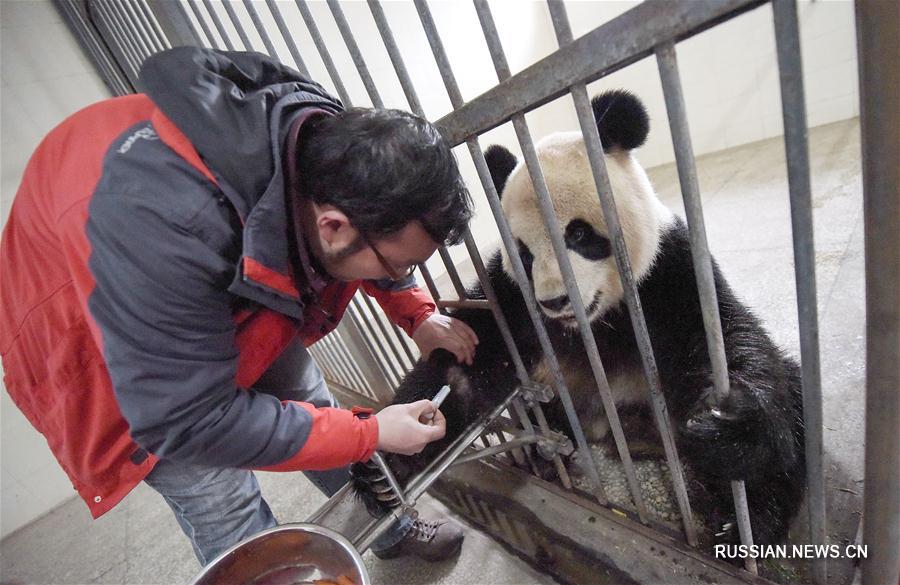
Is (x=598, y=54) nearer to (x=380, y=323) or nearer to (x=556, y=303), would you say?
(x=556, y=303)

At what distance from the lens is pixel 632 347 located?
1579 millimetres

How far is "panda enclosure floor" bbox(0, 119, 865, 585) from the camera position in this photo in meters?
1.58

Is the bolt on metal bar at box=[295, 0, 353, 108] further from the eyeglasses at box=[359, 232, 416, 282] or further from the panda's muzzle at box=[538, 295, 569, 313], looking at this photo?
the panda's muzzle at box=[538, 295, 569, 313]

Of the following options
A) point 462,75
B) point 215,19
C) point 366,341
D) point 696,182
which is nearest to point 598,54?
point 696,182

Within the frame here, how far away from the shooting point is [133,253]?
2.67 feet

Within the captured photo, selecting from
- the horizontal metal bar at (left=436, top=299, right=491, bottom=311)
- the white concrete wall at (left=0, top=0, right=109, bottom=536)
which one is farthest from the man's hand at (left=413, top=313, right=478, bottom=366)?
the white concrete wall at (left=0, top=0, right=109, bottom=536)

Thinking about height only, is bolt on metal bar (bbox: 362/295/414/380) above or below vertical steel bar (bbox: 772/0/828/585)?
below

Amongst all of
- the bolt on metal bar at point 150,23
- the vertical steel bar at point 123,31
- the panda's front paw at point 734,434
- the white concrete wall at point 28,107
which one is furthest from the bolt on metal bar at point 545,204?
the white concrete wall at point 28,107

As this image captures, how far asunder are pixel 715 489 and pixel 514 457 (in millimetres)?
773

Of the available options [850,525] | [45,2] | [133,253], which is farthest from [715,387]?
[45,2]

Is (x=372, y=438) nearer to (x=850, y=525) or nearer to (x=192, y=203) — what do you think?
(x=192, y=203)

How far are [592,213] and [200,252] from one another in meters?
1.09

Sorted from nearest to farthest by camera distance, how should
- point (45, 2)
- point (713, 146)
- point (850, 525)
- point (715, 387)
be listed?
point (715, 387), point (850, 525), point (45, 2), point (713, 146)

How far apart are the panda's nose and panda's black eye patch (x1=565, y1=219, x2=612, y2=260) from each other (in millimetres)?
222
